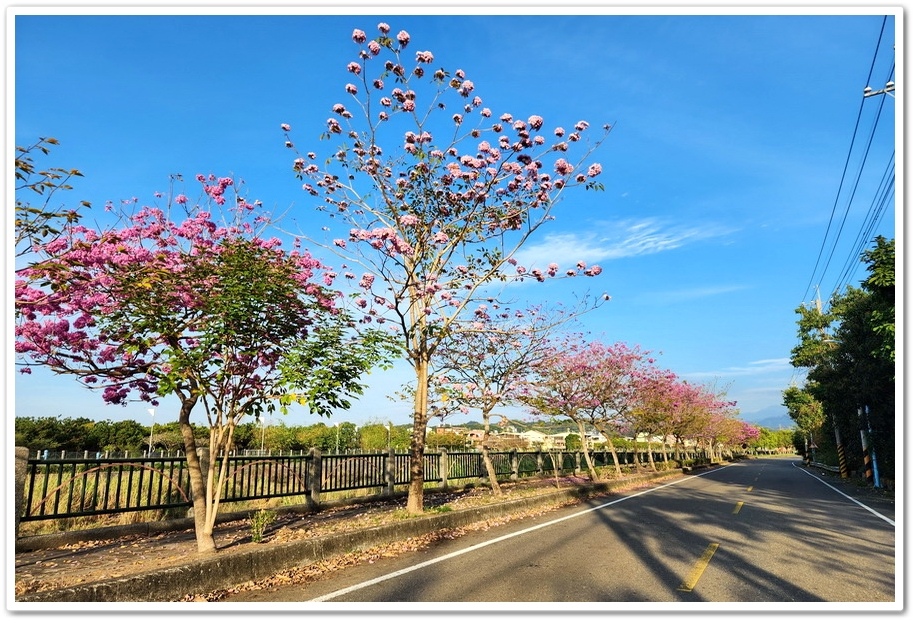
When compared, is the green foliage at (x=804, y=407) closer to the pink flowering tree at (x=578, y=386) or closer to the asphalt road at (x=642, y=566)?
the pink flowering tree at (x=578, y=386)

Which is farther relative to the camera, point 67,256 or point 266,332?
point 266,332

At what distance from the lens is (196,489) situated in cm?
721

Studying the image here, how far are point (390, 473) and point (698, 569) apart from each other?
10.6 meters

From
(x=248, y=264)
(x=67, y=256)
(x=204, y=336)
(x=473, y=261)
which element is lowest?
(x=204, y=336)

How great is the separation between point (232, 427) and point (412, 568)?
3048mm

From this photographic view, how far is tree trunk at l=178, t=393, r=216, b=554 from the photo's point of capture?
23.2 feet

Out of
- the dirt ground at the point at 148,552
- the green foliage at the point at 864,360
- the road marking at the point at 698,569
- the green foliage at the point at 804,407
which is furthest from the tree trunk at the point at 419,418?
the green foliage at the point at 804,407

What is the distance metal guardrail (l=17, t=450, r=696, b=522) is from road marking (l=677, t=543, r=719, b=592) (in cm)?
606

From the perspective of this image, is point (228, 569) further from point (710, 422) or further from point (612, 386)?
point (710, 422)

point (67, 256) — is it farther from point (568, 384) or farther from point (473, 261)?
point (568, 384)

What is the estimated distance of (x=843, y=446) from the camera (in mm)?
33969

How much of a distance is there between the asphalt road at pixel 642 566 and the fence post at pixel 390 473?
530 cm

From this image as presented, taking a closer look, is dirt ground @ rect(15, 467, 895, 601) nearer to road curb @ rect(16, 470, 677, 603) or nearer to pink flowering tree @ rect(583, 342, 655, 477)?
road curb @ rect(16, 470, 677, 603)
